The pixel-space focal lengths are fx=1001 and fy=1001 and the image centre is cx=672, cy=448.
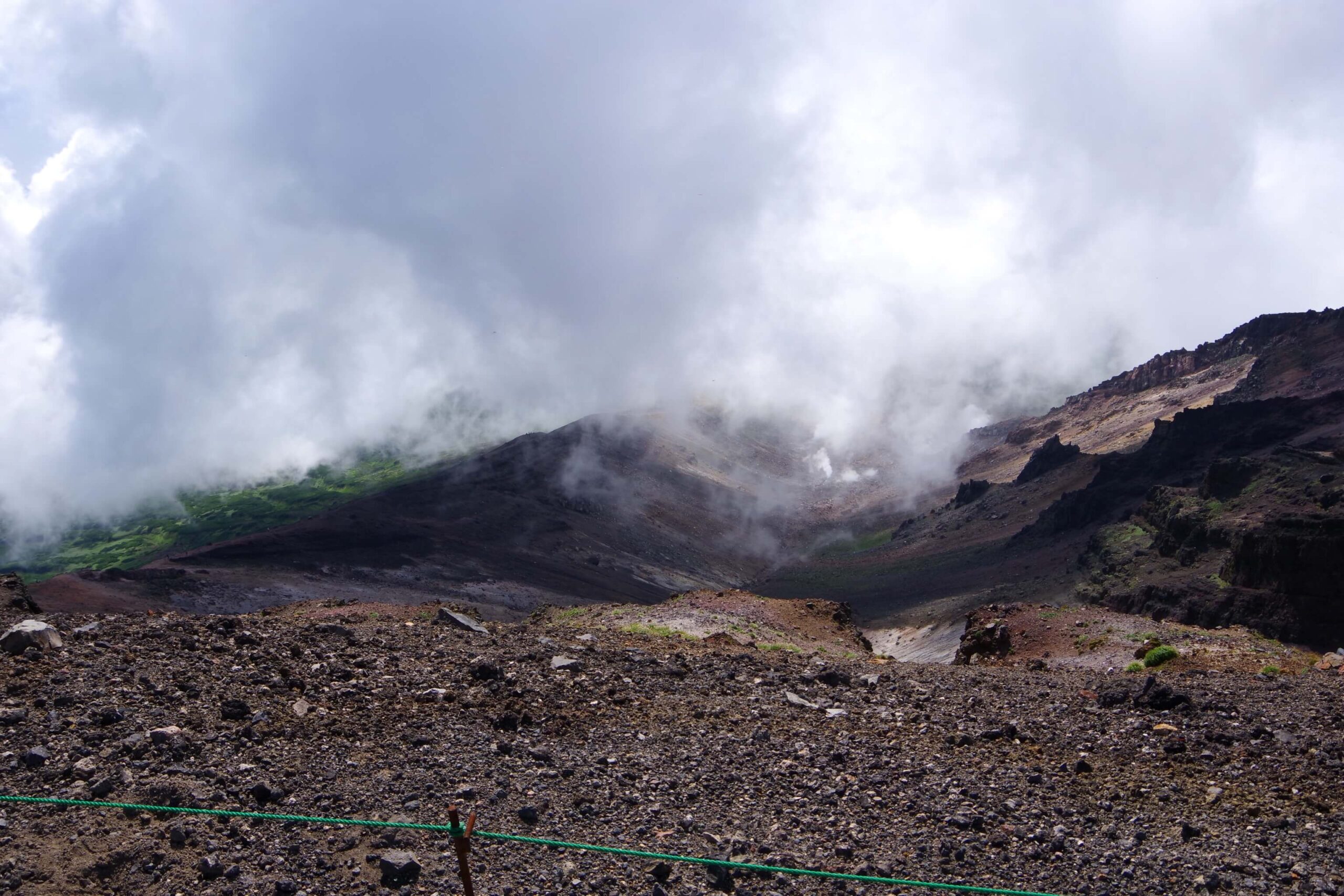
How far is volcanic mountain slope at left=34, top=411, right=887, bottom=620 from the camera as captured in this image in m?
45.4

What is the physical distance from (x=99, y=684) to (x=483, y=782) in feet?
15.2

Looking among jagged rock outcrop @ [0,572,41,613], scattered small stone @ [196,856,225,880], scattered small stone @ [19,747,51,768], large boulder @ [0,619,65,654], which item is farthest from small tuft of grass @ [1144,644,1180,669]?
jagged rock outcrop @ [0,572,41,613]

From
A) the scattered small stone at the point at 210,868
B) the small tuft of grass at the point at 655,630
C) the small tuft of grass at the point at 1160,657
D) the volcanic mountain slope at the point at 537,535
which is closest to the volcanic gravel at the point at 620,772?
the scattered small stone at the point at 210,868

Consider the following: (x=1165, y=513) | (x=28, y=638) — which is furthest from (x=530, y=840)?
(x=1165, y=513)

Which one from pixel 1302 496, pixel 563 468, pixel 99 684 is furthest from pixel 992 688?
pixel 563 468

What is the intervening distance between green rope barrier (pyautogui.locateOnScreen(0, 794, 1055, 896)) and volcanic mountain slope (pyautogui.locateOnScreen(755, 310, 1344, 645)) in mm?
28861

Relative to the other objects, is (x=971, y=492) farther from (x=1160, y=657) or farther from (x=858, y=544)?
(x=1160, y=657)

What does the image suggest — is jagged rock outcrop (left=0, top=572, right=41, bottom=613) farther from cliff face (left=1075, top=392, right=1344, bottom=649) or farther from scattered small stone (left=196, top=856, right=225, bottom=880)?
cliff face (left=1075, top=392, right=1344, bottom=649)

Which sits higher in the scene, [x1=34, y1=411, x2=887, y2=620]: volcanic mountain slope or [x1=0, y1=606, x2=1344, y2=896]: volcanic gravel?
[x1=34, y1=411, x2=887, y2=620]: volcanic mountain slope

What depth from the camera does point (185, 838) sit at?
331 inches

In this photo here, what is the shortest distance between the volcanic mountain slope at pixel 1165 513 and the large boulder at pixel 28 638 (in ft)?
108

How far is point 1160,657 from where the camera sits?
65.8 ft

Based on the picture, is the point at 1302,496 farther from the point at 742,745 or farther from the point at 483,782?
the point at 483,782

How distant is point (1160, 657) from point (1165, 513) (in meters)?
32.4
